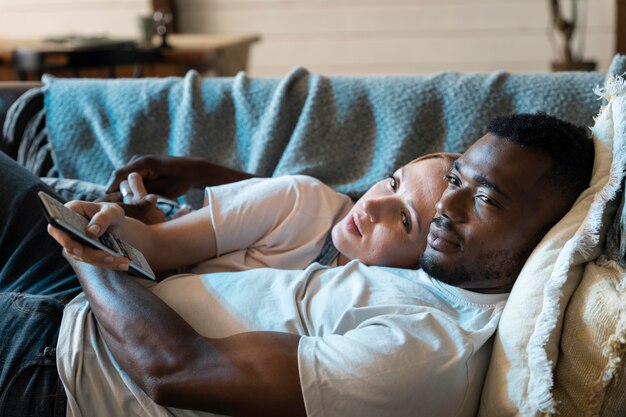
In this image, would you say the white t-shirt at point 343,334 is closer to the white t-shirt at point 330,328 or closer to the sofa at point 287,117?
the white t-shirt at point 330,328

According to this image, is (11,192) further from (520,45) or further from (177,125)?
(520,45)

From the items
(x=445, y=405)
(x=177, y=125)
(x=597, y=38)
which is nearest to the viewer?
(x=445, y=405)

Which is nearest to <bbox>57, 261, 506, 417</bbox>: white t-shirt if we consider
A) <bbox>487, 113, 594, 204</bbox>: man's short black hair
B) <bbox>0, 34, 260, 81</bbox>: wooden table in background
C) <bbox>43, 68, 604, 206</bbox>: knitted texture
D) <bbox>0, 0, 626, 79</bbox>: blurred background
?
<bbox>487, 113, 594, 204</bbox>: man's short black hair

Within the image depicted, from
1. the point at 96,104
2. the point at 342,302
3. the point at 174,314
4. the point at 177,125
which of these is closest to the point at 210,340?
the point at 174,314

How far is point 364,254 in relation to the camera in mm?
1324

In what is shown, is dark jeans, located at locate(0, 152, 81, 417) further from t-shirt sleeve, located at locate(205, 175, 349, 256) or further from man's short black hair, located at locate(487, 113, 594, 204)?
man's short black hair, located at locate(487, 113, 594, 204)

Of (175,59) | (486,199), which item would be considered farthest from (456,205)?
(175,59)

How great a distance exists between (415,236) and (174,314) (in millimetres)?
434

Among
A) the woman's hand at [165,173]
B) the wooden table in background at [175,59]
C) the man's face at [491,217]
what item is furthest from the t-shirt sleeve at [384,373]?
the wooden table in background at [175,59]

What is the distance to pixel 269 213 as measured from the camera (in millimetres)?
1402

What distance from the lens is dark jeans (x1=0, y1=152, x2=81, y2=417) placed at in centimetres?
116

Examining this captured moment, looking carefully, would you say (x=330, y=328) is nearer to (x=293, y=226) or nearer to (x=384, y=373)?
(x=384, y=373)

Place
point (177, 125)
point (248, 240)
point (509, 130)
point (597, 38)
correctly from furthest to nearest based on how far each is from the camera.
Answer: point (597, 38), point (177, 125), point (248, 240), point (509, 130)

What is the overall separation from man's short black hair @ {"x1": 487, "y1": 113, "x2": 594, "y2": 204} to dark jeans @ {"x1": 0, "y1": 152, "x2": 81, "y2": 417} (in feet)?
2.62
